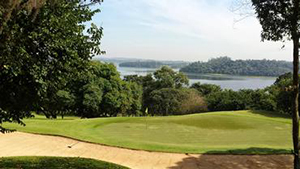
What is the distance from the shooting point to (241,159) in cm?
1078

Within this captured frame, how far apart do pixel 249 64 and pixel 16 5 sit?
156133 mm

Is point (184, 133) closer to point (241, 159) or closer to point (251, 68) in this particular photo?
point (241, 159)

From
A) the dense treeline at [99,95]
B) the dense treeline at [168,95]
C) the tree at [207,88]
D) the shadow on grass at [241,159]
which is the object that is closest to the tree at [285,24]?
the shadow on grass at [241,159]

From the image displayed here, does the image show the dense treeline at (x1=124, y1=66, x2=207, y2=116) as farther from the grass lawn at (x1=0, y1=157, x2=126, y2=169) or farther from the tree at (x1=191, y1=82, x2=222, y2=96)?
the grass lawn at (x1=0, y1=157, x2=126, y2=169)

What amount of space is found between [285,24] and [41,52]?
7455mm

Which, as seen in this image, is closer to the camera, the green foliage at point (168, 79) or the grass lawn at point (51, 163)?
the grass lawn at point (51, 163)

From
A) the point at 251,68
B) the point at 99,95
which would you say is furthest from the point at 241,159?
the point at 251,68

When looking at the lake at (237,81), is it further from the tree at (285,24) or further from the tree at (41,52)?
the tree at (41,52)

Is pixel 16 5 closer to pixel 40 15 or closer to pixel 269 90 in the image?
pixel 40 15

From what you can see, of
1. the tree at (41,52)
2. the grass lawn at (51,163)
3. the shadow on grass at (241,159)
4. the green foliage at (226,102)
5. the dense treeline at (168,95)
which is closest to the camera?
the tree at (41,52)

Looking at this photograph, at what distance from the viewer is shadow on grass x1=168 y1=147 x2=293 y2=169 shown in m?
10.2

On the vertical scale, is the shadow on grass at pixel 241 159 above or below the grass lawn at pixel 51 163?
below

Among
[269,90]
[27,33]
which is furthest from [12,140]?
[269,90]

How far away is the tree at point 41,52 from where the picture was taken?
5.54 meters
